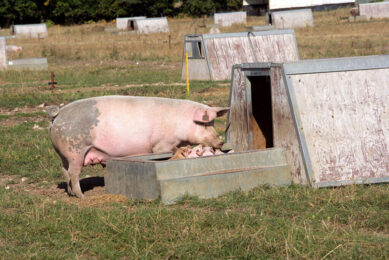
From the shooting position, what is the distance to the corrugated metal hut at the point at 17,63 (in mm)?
27500

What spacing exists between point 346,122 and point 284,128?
776mm

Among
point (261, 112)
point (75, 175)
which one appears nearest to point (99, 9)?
point (261, 112)

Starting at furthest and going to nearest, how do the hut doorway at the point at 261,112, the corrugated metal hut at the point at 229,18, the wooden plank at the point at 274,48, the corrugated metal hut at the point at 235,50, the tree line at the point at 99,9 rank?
the tree line at the point at 99,9, the corrugated metal hut at the point at 229,18, the corrugated metal hut at the point at 235,50, the wooden plank at the point at 274,48, the hut doorway at the point at 261,112

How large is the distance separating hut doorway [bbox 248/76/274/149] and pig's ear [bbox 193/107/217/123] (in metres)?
1.27

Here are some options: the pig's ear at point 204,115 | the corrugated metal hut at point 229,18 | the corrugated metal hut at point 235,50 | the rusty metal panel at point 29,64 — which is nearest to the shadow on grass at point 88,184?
the pig's ear at point 204,115

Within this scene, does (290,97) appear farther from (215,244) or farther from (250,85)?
(215,244)

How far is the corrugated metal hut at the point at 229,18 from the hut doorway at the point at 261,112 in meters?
50.1

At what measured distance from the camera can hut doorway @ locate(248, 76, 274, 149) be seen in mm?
10023

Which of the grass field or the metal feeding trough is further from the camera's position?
the metal feeding trough

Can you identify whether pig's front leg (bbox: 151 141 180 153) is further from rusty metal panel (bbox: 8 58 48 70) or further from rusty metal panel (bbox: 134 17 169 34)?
rusty metal panel (bbox: 134 17 169 34)

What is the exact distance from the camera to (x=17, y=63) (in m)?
28.3

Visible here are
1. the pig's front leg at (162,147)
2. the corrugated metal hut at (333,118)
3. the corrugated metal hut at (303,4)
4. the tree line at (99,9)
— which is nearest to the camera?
the corrugated metal hut at (333,118)

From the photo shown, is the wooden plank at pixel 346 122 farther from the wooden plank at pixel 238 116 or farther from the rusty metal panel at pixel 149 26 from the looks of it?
the rusty metal panel at pixel 149 26

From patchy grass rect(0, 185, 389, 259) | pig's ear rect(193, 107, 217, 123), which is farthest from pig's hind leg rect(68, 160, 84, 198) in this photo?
pig's ear rect(193, 107, 217, 123)
